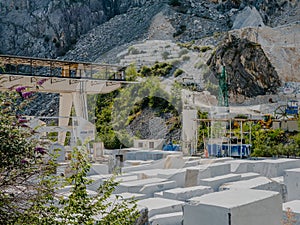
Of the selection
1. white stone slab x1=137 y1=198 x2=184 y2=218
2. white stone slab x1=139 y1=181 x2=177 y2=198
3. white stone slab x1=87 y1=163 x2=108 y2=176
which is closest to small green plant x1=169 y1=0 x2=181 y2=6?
white stone slab x1=87 y1=163 x2=108 y2=176

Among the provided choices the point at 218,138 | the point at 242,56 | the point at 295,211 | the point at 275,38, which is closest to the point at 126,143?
the point at 218,138

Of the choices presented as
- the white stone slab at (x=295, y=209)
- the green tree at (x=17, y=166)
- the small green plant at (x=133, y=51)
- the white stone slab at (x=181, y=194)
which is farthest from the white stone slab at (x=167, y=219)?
the small green plant at (x=133, y=51)

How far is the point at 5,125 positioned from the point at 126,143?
8423mm

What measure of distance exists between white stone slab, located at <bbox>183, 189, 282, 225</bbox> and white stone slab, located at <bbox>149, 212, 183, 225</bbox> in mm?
772

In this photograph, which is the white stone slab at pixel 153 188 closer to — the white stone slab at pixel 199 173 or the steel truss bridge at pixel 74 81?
the white stone slab at pixel 199 173

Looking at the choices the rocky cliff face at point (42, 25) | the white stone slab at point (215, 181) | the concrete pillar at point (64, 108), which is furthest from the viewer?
the rocky cliff face at point (42, 25)

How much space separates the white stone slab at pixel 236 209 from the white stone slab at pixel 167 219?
2.53 ft

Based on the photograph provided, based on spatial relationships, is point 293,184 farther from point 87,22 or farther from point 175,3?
point 175,3

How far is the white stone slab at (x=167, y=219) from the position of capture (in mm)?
3504

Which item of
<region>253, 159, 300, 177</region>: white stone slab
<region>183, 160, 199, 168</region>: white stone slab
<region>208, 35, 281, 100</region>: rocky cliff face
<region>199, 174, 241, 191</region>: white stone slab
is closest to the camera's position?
<region>199, 174, 241, 191</region>: white stone slab

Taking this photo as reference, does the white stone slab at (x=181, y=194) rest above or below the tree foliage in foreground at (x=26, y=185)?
below

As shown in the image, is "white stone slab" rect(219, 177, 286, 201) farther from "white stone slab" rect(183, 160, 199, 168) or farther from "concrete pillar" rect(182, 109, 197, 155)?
"concrete pillar" rect(182, 109, 197, 155)

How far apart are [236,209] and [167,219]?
3.99 feet

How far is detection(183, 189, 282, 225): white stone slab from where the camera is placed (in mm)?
2512
